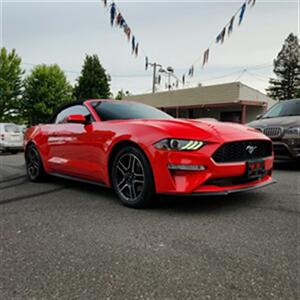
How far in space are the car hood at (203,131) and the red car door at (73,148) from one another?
2.62 ft

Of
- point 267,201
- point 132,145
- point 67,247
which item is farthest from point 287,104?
point 67,247

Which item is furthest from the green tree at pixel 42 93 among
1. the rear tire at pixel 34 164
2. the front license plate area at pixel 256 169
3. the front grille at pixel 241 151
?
the front license plate area at pixel 256 169

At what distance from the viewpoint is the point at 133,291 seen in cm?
169

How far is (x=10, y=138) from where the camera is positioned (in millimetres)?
11828

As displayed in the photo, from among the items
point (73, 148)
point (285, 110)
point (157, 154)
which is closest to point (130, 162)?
point (157, 154)

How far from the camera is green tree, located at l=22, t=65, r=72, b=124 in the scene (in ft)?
Result: 109

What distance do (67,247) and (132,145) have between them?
4.42 ft

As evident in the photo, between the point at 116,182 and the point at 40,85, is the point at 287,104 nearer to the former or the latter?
the point at 116,182

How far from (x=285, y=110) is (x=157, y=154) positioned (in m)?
4.94

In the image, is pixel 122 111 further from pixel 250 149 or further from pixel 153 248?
pixel 153 248

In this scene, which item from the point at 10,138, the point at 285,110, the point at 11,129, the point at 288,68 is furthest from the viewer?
the point at 288,68

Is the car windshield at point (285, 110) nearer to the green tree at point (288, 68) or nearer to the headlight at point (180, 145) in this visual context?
the headlight at point (180, 145)

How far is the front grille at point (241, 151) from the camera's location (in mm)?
3000


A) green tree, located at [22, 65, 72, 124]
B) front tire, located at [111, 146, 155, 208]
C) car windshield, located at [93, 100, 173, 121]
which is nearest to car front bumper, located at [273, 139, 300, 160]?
car windshield, located at [93, 100, 173, 121]
